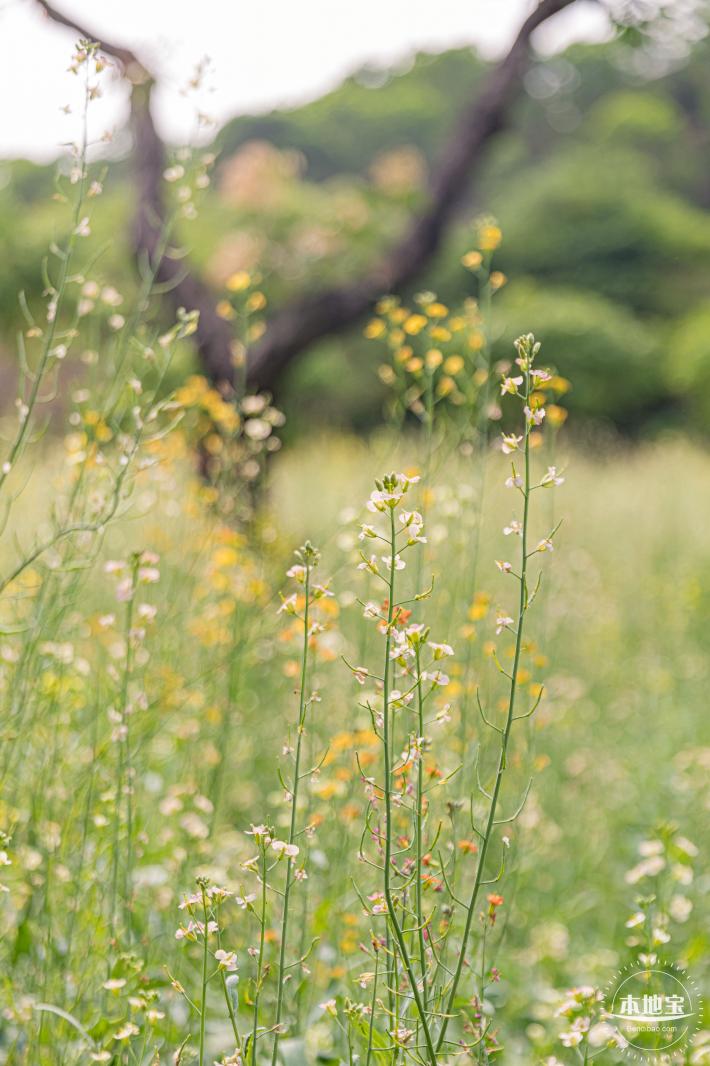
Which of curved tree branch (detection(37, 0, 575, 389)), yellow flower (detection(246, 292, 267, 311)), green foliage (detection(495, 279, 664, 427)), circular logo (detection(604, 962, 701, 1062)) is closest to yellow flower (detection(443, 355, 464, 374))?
yellow flower (detection(246, 292, 267, 311))

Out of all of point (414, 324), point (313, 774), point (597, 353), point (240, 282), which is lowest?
point (313, 774)

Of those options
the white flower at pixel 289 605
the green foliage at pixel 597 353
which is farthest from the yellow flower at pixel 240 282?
the green foliage at pixel 597 353

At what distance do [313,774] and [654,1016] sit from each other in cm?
66

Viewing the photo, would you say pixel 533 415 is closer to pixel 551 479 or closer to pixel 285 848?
pixel 551 479

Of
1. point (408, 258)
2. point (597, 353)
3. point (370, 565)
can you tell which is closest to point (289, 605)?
point (370, 565)

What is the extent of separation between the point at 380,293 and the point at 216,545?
121 inches

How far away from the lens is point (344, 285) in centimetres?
569

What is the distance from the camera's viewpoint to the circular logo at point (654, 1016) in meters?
1.54

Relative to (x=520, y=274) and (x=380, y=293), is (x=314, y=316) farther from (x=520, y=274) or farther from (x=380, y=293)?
(x=520, y=274)

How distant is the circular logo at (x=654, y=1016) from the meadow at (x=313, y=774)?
1.8 inches

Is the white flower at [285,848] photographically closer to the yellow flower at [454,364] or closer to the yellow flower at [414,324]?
the yellow flower at [414,324]

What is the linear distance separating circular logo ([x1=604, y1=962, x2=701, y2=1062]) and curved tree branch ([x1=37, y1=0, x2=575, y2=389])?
3975 mm

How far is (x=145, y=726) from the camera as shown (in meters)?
1.90

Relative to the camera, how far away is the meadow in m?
1.20
